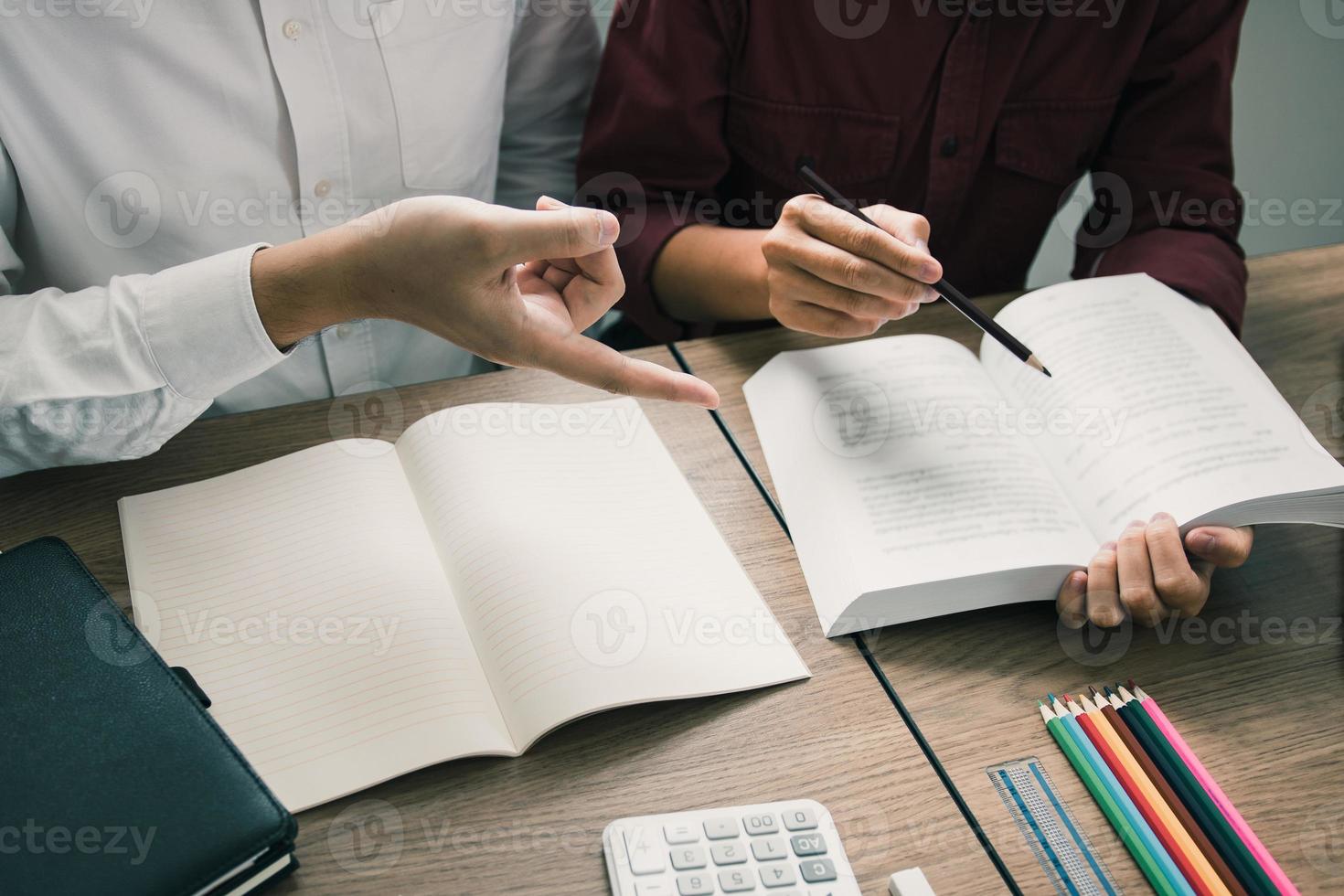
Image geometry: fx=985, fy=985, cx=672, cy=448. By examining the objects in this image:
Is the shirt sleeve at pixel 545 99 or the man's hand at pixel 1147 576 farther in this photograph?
the shirt sleeve at pixel 545 99

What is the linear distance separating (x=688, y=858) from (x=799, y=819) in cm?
7

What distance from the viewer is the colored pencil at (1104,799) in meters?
0.58

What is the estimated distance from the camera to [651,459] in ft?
2.70

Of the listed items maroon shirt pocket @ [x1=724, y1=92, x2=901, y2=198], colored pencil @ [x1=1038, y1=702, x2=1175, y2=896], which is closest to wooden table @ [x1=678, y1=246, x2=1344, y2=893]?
colored pencil @ [x1=1038, y1=702, x2=1175, y2=896]

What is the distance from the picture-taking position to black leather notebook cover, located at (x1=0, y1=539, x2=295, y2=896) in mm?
492

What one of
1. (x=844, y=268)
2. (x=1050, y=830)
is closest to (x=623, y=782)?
(x=1050, y=830)

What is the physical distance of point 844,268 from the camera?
2.80 ft

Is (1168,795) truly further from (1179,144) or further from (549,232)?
(1179,144)

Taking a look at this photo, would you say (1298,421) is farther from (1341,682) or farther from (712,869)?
(712,869)

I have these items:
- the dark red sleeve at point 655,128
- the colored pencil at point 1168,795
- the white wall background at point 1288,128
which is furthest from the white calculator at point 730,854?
the white wall background at point 1288,128

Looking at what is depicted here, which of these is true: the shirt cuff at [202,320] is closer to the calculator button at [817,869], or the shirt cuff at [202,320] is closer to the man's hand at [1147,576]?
the calculator button at [817,869]

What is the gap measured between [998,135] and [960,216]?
0.11 metres

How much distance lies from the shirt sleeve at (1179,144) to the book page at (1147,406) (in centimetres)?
14

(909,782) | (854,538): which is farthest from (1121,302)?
(909,782)
